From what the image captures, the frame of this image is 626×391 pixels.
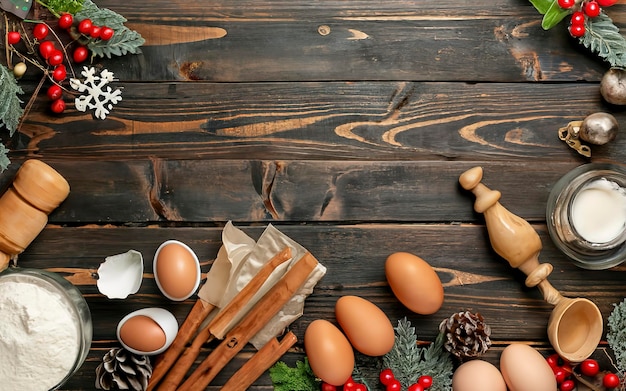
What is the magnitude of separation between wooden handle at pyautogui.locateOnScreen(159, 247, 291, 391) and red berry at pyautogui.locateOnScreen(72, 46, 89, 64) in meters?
0.49

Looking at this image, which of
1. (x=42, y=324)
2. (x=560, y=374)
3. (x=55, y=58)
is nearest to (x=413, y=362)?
(x=560, y=374)

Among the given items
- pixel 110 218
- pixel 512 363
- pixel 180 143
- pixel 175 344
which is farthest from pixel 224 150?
pixel 512 363

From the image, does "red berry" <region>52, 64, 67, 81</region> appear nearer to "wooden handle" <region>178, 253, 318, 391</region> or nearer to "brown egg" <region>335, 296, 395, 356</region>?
"wooden handle" <region>178, 253, 318, 391</region>

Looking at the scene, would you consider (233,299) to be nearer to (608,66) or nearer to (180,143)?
(180,143)

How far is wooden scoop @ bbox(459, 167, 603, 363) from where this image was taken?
3.70 ft

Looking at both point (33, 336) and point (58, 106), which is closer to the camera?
point (33, 336)

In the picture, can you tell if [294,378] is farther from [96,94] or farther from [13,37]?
[13,37]

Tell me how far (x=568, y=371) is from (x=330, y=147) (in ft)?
1.92

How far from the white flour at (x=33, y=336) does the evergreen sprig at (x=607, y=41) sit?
1022 millimetres

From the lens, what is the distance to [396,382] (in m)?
1.12

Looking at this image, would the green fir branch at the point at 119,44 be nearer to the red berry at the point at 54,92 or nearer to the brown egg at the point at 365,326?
the red berry at the point at 54,92

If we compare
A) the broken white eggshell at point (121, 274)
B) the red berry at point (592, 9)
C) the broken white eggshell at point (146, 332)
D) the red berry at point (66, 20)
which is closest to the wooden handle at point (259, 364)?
the broken white eggshell at point (146, 332)

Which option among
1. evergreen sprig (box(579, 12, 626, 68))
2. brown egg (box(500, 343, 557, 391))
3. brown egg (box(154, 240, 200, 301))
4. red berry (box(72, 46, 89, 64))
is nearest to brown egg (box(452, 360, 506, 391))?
brown egg (box(500, 343, 557, 391))

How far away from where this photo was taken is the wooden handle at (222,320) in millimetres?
1112
